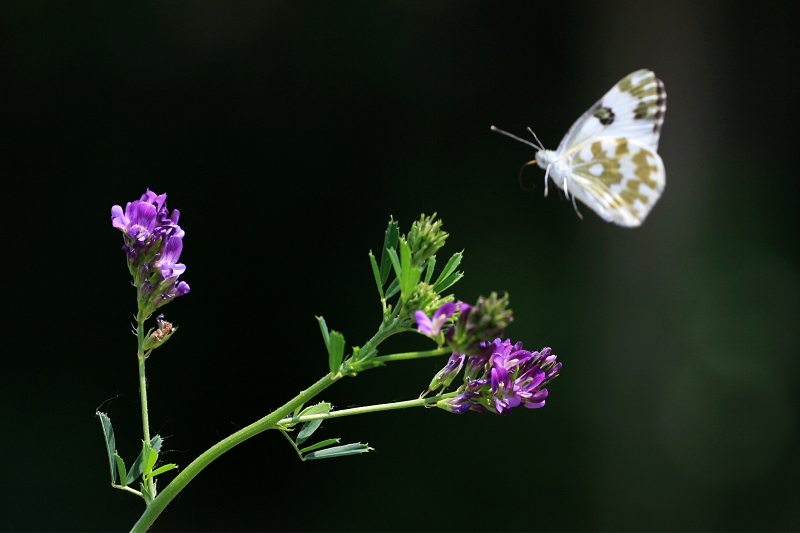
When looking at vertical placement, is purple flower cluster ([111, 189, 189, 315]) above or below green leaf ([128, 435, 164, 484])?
above

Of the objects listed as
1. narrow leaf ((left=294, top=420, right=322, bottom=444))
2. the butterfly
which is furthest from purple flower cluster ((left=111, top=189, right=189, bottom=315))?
the butterfly

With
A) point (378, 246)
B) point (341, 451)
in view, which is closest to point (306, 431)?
point (341, 451)

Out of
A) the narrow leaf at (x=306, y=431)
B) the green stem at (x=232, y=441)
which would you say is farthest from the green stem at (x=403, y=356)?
the narrow leaf at (x=306, y=431)

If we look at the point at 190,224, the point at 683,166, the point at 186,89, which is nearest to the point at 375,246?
the point at 190,224

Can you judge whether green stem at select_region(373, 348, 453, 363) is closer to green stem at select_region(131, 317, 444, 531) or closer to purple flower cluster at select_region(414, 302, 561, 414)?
green stem at select_region(131, 317, 444, 531)

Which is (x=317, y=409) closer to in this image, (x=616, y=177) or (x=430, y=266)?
(x=430, y=266)

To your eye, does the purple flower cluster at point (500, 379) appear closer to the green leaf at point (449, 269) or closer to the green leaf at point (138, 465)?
the green leaf at point (449, 269)

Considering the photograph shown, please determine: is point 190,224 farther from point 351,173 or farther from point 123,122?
point 351,173
